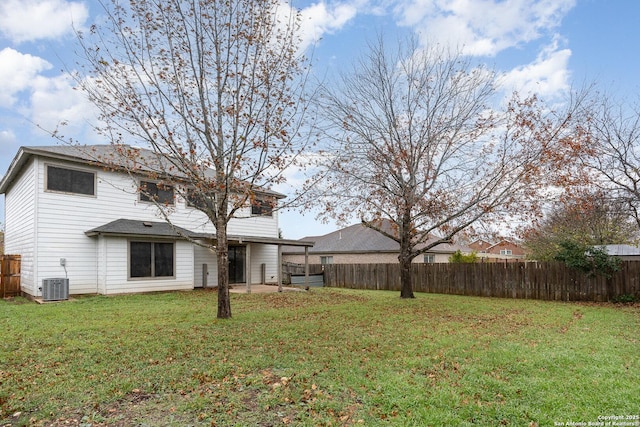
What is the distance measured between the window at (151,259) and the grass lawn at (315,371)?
5424 millimetres

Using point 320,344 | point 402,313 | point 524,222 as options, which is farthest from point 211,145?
point 524,222

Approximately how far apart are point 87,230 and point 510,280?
1637 cm

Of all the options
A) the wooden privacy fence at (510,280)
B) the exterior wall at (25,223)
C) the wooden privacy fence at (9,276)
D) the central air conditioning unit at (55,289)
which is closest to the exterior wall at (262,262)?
the wooden privacy fence at (510,280)

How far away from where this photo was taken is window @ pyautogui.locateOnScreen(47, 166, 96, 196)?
13125mm

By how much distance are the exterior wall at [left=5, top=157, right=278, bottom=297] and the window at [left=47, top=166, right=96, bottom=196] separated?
0.49 feet

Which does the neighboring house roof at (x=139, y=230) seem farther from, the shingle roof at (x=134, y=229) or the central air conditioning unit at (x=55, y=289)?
the central air conditioning unit at (x=55, y=289)

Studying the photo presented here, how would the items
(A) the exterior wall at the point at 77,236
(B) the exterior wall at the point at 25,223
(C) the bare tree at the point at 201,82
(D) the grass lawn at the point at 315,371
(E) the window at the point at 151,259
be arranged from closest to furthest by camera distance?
(D) the grass lawn at the point at 315,371 < (C) the bare tree at the point at 201,82 < (A) the exterior wall at the point at 77,236 < (B) the exterior wall at the point at 25,223 < (E) the window at the point at 151,259

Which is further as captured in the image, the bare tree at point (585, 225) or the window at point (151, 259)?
the window at point (151, 259)

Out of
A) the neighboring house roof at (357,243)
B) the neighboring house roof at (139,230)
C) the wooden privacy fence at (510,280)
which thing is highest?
the neighboring house roof at (139,230)

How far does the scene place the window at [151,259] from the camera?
14430mm

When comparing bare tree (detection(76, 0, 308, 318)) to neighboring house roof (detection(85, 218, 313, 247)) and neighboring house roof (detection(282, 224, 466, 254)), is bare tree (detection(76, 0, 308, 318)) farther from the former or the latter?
neighboring house roof (detection(282, 224, 466, 254))

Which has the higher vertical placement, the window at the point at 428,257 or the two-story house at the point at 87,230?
the two-story house at the point at 87,230

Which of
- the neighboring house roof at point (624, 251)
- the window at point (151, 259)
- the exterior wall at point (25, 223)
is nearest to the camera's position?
the exterior wall at point (25, 223)

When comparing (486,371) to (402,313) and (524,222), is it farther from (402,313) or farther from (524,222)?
(524,222)
